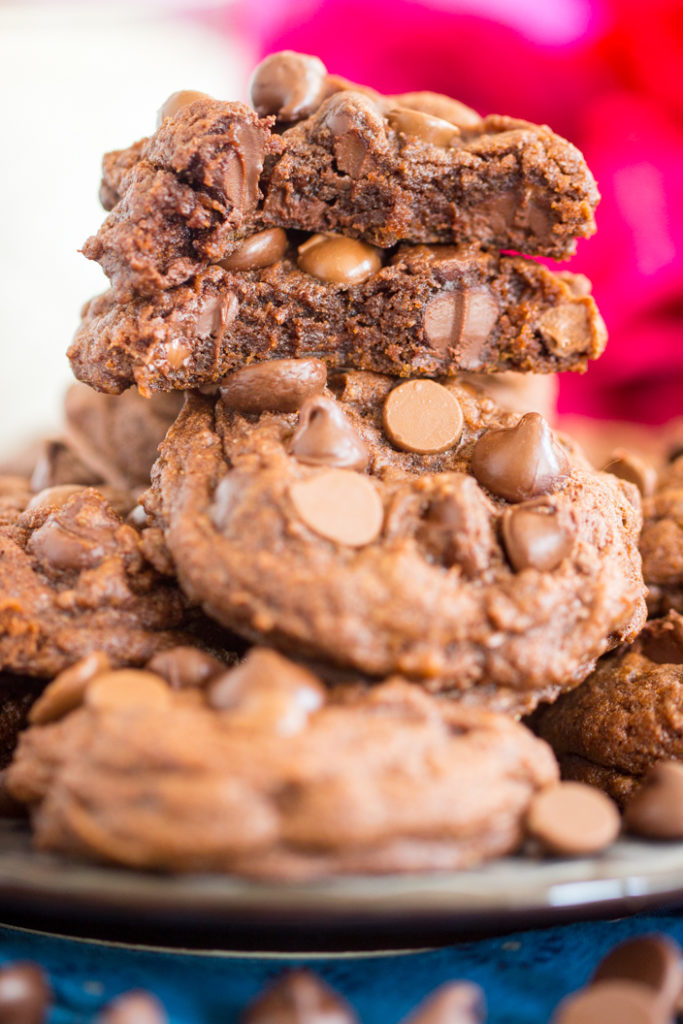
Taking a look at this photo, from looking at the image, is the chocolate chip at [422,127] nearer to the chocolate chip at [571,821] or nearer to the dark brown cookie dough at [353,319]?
the dark brown cookie dough at [353,319]

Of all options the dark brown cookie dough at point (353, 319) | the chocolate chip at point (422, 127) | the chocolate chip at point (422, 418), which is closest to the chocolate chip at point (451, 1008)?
the chocolate chip at point (422, 418)

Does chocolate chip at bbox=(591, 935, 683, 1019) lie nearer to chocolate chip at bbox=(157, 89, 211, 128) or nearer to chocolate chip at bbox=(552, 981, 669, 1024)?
chocolate chip at bbox=(552, 981, 669, 1024)

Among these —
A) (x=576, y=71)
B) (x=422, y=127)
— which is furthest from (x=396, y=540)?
(x=576, y=71)

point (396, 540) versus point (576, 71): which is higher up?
point (576, 71)

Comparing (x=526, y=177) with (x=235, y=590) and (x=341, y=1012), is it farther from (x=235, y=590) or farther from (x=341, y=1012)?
(x=341, y=1012)

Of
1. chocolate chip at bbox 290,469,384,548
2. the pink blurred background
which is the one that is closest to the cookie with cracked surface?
chocolate chip at bbox 290,469,384,548

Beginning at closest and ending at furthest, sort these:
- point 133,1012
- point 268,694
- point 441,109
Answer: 1. point 133,1012
2. point 268,694
3. point 441,109

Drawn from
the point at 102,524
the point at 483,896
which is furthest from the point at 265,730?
the point at 102,524

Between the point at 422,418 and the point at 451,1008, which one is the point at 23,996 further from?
the point at 422,418
